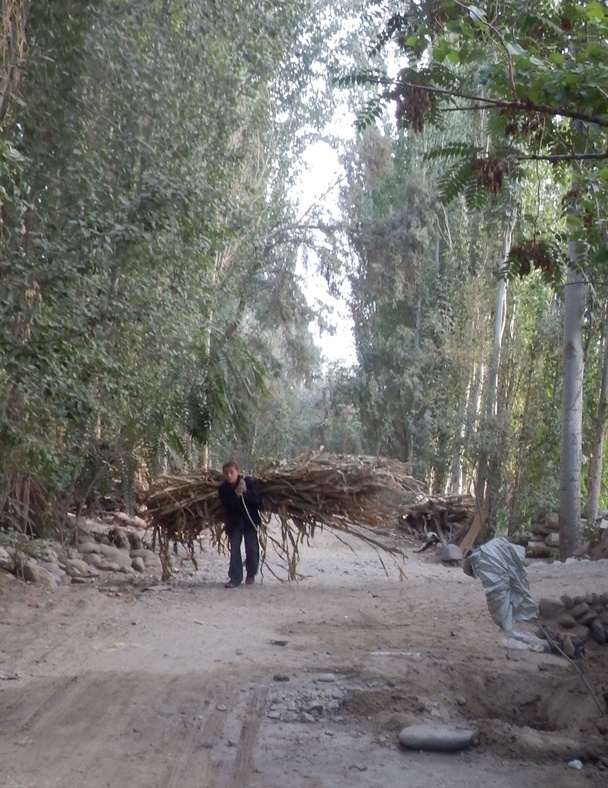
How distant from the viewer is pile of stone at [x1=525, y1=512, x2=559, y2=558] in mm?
17072

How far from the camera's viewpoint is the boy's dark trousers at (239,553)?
1227 centimetres

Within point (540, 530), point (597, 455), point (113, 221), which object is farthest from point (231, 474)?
point (597, 455)

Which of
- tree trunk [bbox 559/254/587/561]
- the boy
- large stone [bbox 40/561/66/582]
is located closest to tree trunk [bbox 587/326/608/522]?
tree trunk [bbox 559/254/587/561]

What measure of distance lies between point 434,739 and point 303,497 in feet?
21.3

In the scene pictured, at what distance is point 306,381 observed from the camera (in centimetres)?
3088

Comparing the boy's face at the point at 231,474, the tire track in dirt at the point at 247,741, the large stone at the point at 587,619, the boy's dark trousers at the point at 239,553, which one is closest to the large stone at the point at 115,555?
the boy's dark trousers at the point at 239,553

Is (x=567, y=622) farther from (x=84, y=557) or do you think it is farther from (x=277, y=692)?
(x=84, y=557)

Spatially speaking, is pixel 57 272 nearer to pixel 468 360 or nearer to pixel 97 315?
pixel 97 315

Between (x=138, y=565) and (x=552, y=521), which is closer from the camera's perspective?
(x=138, y=565)

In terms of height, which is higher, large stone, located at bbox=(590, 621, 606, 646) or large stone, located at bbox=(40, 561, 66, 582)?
large stone, located at bbox=(590, 621, 606, 646)

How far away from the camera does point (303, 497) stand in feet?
40.3

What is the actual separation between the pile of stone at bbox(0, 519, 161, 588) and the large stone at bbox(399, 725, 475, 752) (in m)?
6.85

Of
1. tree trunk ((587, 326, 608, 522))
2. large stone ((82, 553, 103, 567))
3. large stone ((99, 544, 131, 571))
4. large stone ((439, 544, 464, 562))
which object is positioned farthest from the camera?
large stone ((439, 544, 464, 562))

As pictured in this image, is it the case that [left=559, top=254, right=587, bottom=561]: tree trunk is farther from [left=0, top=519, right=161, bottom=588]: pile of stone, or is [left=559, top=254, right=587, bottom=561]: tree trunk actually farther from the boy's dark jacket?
[left=0, top=519, right=161, bottom=588]: pile of stone
